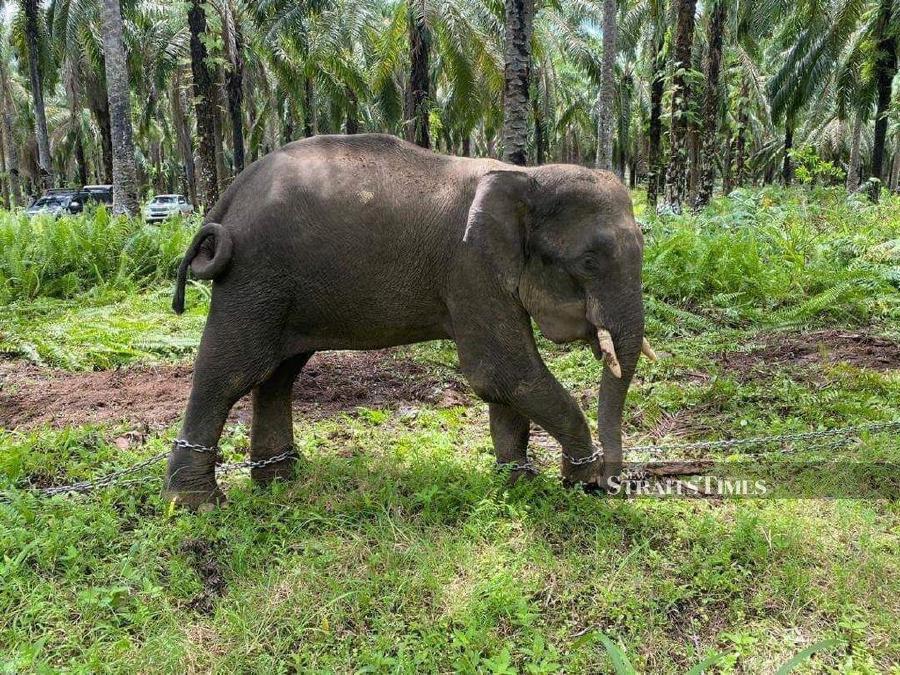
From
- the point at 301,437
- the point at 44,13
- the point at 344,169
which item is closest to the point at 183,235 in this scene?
the point at 301,437

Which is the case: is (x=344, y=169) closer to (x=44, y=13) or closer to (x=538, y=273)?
(x=538, y=273)

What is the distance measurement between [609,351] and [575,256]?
536 mm

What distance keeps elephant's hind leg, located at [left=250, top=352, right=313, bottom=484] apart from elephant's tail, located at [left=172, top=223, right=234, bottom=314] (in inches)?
33.4

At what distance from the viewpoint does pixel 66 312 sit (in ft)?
29.3

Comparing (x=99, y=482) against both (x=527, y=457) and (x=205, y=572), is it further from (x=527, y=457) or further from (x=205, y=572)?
(x=527, y=457)

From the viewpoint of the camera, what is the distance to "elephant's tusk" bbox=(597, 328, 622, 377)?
3578 mm

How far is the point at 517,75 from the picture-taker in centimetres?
778

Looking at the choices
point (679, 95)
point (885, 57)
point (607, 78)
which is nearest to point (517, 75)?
point (679, 95)

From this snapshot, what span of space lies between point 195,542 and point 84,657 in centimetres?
84

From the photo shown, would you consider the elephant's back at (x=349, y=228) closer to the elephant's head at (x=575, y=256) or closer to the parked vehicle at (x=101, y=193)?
the elephant's head at (x=575, y=256)

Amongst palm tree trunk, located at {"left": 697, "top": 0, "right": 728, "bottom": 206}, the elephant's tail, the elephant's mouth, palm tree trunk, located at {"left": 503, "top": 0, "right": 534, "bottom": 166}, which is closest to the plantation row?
palm tree trunk, located at {"left": 503, "top": 0, "right": 534, "bottom": 166}

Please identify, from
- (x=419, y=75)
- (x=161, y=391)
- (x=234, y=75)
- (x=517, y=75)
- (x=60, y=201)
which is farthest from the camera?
(x=60, y=201)

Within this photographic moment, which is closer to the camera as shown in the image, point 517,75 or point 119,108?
point 517,75

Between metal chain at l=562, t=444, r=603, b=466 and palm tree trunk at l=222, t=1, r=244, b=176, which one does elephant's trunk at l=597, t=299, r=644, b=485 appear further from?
palm tree trunk at l=222, t=1, r=244, b=176
